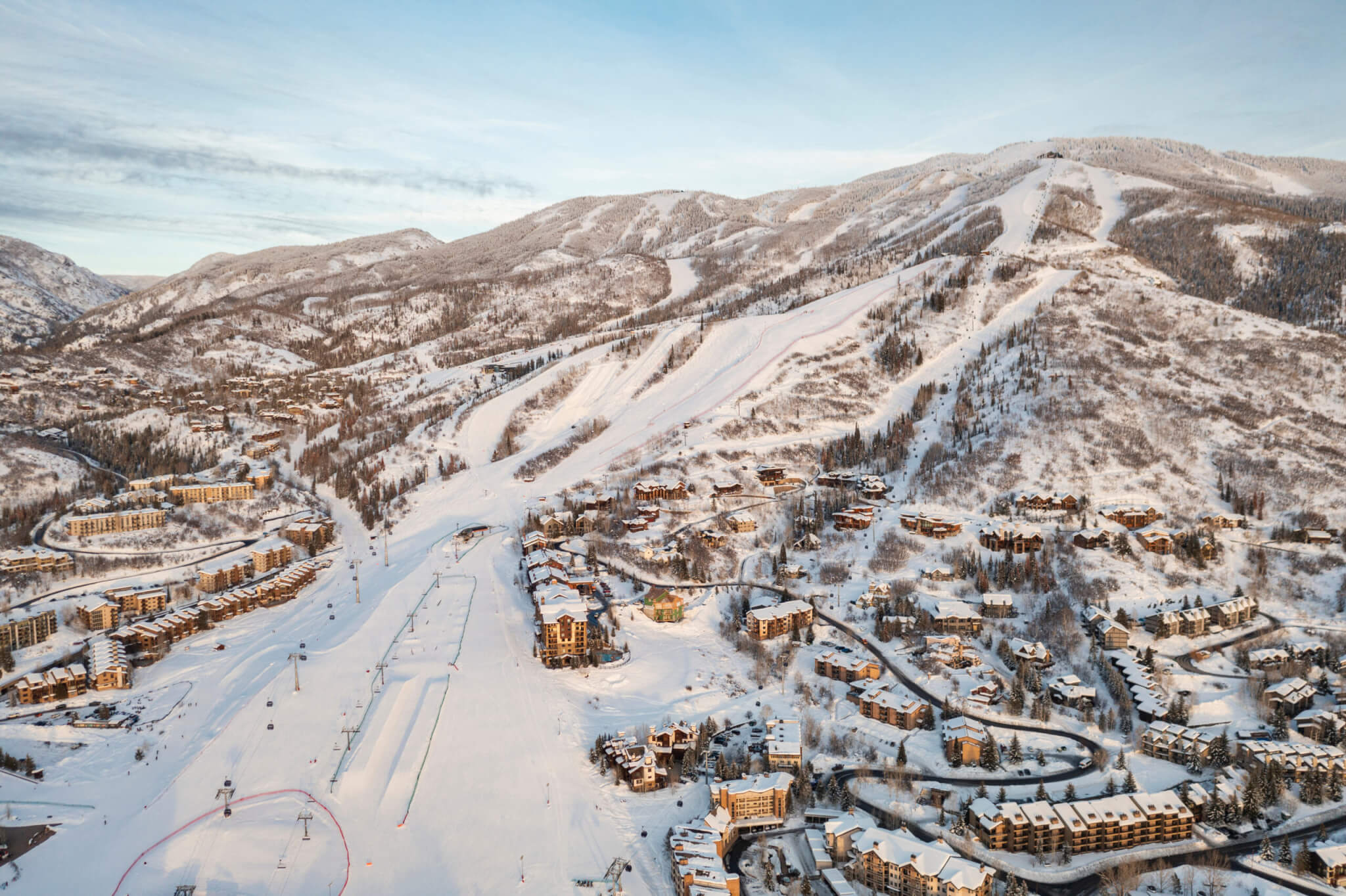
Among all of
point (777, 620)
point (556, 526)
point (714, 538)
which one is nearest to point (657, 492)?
point (556, 526)

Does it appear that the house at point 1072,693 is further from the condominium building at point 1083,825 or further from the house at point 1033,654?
the condominium building at point 1083,825

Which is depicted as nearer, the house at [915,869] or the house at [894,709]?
the house at [915,869]

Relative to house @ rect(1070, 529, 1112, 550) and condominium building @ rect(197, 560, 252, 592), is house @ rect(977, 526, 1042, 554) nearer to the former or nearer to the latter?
house @ rect(1070, 529, 1112, 550)

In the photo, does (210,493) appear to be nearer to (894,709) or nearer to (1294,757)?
(894,709)

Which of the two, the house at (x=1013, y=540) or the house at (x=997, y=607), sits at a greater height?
the house at (x=1013, y=540)

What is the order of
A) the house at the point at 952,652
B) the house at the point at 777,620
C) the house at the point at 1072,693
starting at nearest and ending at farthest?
the house at the point at 1072,693 → the house at the point at 952,652 → the house at the point at 777,620

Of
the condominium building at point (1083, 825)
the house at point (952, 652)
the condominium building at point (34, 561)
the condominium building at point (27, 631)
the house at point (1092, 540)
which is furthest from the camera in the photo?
the condominium building at point (34, 561)

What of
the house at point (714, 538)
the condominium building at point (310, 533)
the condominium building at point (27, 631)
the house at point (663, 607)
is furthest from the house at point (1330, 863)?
the condominium building at point (310, 533)
